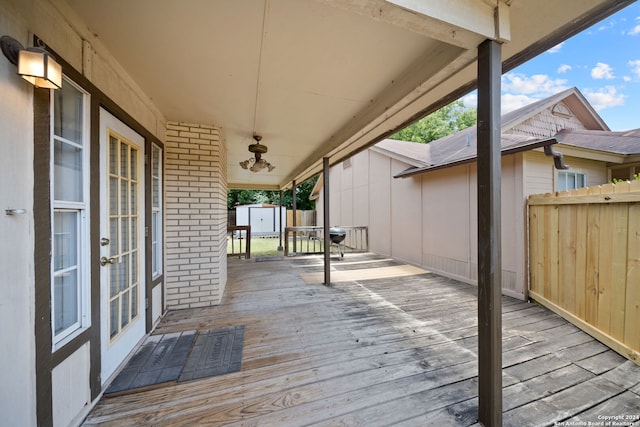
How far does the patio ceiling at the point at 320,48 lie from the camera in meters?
1.39

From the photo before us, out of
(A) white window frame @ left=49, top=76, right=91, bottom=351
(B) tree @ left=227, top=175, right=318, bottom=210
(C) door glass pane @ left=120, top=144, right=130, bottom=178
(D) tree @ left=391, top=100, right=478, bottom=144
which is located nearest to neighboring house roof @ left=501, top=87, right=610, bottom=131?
(C) door glass pane @ left=120, top=144, right=130, bottom=178

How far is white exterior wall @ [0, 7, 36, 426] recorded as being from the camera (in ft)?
3.46

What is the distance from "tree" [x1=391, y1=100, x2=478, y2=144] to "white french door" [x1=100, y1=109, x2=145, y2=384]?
17.2m

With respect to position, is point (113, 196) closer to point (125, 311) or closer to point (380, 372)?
point (125, 311)

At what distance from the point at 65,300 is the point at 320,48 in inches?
97.2

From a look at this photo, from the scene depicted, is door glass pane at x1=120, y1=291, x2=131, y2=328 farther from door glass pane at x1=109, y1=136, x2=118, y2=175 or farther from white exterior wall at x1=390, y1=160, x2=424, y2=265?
white exterior wall at x1=390, y1=160, x2=424, y2=265

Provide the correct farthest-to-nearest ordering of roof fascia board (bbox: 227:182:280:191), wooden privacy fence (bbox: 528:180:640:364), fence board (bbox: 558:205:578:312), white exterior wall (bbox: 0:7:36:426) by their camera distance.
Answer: roof fascia board (bbox: 227:182:280:191), fence board (bbox: 558:205:578:312), wooden privacy fence (bbox: 528:180:640:364), white exterior wall (bbox: 0:7:36:426)

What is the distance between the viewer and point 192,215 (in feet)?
11.2

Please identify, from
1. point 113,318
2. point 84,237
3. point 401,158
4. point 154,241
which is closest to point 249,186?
point 401,158

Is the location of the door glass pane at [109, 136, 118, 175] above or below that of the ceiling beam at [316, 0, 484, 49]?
below

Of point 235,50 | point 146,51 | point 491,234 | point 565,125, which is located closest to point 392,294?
point 491,234

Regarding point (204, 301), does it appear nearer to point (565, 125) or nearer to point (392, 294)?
point (392, 294)

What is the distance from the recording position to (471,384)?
1.88m

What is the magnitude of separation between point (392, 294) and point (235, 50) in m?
3.93
